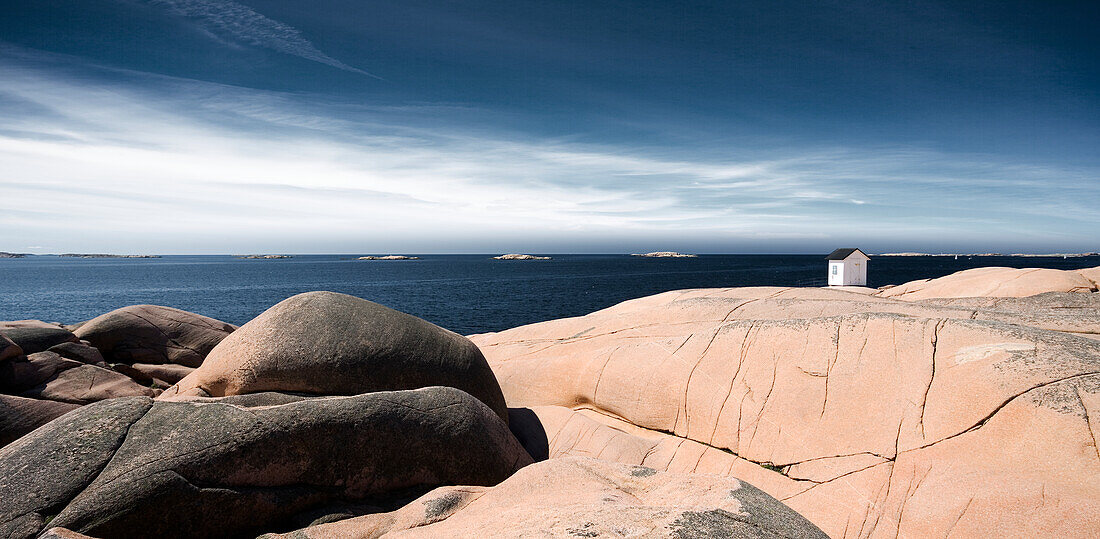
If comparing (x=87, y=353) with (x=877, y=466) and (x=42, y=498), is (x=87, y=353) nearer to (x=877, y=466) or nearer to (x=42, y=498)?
(x=42, y=498)

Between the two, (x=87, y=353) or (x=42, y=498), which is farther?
(x=87, y=353)

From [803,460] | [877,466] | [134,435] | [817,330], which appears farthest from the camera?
[817,330]

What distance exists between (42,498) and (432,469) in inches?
149

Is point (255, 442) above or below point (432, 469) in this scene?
above

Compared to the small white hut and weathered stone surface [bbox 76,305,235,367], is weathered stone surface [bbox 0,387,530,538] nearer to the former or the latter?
weathered stone surface [bbox 76,305,235,367]

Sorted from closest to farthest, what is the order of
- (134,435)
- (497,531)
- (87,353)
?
(497,531), (134,435), (87,353)

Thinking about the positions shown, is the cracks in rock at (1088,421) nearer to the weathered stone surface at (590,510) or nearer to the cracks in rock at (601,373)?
the weathered stone surface at (590,510)

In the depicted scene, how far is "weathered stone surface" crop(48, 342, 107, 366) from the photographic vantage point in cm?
1516

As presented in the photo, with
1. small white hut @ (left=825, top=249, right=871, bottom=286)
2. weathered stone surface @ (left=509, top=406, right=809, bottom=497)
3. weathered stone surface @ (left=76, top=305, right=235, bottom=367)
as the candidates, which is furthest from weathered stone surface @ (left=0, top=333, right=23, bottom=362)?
small white hut @ (left=825, top=249, right=871, bottom=286)

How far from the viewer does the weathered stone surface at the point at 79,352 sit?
1516 cm

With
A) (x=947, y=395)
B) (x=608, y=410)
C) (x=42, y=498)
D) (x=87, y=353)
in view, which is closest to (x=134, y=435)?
(x=42, y=498)

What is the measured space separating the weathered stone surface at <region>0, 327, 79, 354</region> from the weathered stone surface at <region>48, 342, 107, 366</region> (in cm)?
21

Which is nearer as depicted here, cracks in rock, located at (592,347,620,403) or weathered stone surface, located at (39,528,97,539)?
weathered stone surface, located at (39,528,97,539)

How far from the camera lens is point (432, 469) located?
666cm
